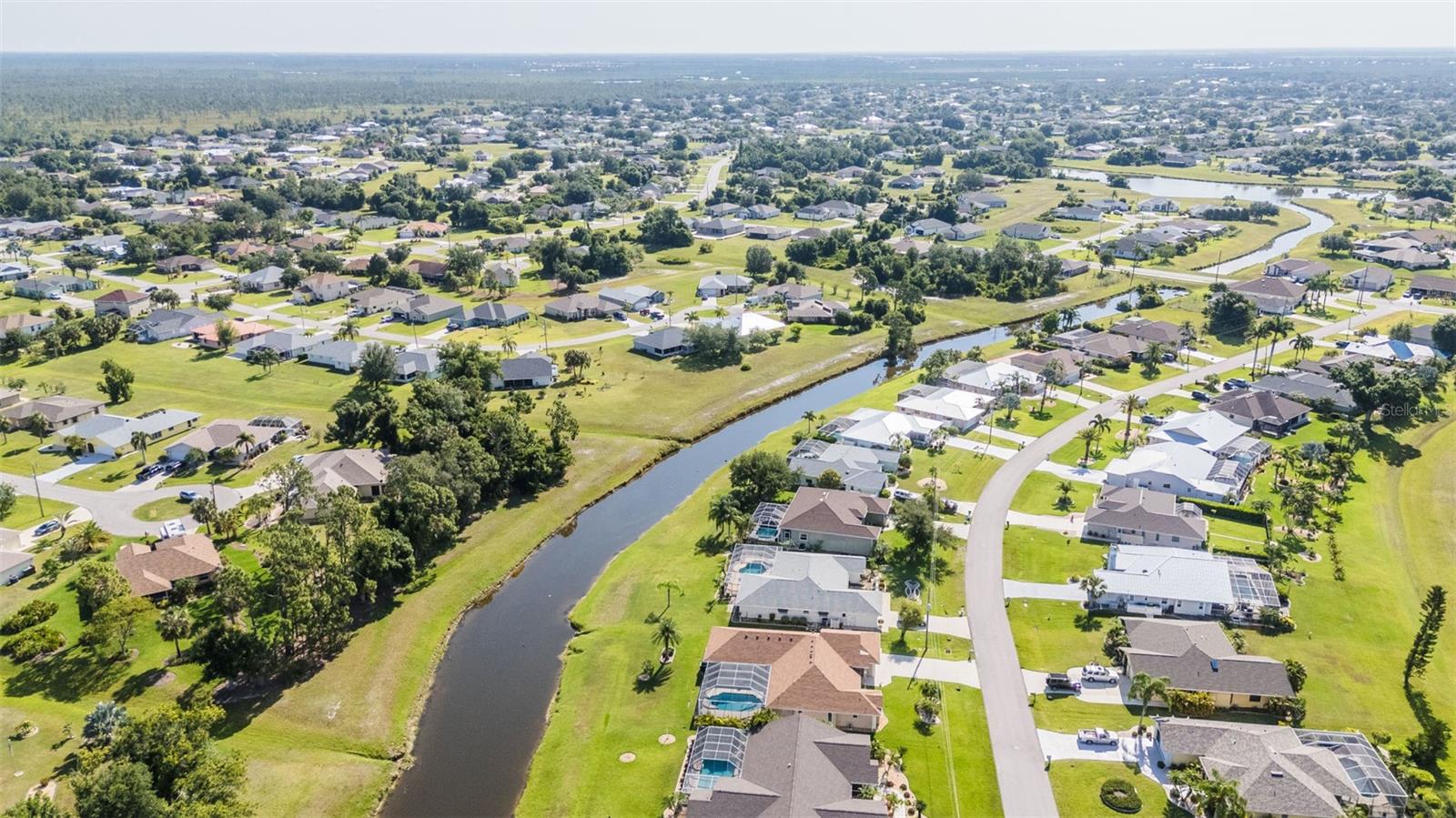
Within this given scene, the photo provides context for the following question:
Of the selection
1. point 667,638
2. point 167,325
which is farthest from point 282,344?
point 667,638

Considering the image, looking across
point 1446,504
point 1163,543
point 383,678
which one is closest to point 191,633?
point 383,678

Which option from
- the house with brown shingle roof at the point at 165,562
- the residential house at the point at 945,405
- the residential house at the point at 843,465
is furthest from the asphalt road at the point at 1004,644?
the house with brown shingle roof at the point at 165,562

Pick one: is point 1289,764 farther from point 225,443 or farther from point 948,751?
point 225,443

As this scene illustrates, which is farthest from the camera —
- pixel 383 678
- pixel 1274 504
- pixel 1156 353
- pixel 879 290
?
pixel 879 290

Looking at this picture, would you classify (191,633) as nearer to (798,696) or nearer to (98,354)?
(798,696)

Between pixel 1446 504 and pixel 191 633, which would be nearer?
pixel 191 633

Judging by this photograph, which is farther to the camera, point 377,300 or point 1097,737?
point 377,300

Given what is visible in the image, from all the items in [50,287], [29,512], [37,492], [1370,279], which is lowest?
[29,512]
